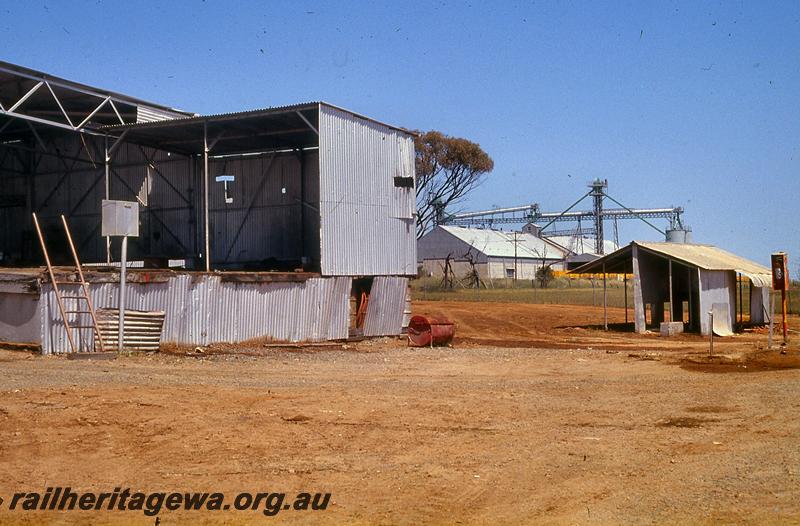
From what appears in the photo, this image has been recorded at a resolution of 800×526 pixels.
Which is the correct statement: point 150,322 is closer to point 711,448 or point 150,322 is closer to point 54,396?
point 54,396

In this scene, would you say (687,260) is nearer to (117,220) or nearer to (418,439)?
(117,220)

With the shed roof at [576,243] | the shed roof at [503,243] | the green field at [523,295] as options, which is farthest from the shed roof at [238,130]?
the shed roof at [576,243]

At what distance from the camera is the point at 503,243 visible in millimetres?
84625

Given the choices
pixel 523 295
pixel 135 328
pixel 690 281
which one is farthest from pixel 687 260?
pixel 523 295

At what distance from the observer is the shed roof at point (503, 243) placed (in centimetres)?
7950

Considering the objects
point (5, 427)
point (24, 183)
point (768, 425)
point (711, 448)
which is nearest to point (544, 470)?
point (711, 448)

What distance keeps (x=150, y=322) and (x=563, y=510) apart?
51.7 ft

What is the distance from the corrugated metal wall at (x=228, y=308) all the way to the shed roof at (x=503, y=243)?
5152cm

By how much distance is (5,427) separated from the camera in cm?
1066

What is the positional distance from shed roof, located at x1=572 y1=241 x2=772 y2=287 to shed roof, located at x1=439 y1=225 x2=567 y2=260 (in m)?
41.8

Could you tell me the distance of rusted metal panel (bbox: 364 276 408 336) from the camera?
28.1 meters

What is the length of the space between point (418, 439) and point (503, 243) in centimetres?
7473

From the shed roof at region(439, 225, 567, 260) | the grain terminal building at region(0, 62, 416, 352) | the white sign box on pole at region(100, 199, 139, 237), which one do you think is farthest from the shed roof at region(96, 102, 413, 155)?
the shed roof at region(439, 225, 567, 260)

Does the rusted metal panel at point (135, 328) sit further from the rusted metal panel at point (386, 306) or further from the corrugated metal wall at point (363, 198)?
the rusted metal panel at point (386, 306)
